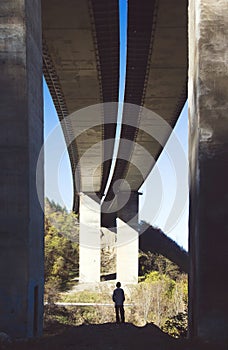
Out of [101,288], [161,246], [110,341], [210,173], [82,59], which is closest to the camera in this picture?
[110,341]

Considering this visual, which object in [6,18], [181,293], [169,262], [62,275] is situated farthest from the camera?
[169,262]

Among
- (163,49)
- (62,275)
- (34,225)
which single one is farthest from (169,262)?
(34,225)

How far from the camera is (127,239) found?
41.9m

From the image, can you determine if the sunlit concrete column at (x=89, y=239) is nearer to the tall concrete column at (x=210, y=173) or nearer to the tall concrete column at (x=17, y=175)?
the tall concrete column at (x=17, y=175)

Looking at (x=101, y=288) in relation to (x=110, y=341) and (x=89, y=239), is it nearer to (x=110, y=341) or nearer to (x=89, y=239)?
(x=89, y=239)

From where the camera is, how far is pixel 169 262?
4819 cm

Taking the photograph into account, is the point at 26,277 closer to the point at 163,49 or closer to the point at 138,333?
the point at 138,333

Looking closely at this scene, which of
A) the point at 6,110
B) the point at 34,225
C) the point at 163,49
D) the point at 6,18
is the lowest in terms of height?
the point at 34,225

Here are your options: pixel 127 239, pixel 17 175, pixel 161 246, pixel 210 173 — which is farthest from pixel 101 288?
pixel 210 173

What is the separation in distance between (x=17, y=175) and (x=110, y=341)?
3105 mm

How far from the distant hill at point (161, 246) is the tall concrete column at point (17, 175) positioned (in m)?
39.8

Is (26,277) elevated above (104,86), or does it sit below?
below

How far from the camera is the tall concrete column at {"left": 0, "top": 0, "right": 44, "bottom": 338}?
837cm

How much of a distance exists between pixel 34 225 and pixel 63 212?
46.9 metres
